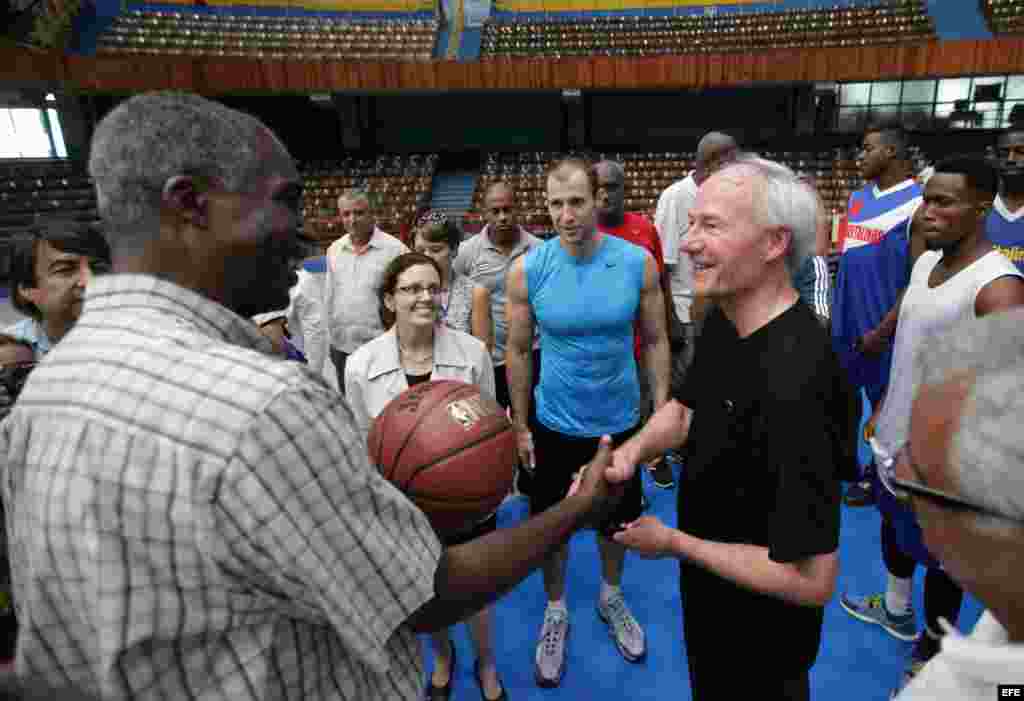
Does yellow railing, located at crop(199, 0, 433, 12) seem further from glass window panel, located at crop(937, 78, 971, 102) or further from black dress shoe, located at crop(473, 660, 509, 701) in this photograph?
black dress shoe, located at crop(473, 660, 509, 701)

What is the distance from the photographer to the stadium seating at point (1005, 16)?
15.5 metres

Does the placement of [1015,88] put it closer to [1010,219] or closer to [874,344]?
[1010,219]

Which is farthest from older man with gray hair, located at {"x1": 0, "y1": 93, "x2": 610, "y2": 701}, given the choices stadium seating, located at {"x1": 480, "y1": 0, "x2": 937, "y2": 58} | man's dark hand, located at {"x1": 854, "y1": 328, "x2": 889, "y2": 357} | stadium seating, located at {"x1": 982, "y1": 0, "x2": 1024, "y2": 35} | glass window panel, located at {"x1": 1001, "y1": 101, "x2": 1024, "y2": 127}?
stadium seating, located at {"x1": 982, "y1": 0, "x2": 1024, "y2": 35}

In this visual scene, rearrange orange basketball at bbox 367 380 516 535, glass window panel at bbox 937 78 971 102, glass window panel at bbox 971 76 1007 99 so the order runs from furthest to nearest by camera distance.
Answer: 1. glass window panel at bbox 937 78 971 102
2. glass window panel at bbox 971 76 1007 99
3. orange basketball at bbox 367 380 516 535

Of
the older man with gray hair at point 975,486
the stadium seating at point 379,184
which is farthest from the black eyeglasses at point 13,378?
the stadium seating at point 379,184

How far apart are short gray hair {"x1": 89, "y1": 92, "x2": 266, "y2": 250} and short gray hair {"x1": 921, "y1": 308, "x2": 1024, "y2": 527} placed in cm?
106

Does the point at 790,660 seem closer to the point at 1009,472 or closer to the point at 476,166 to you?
the point at 1009,472

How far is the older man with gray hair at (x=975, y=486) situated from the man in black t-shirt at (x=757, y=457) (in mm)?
565

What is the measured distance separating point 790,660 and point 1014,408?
1.21 metres

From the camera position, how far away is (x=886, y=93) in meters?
16.3

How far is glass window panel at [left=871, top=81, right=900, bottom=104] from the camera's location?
16.2 m

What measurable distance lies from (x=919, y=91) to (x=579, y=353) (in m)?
18.0

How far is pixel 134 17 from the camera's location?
1750cm

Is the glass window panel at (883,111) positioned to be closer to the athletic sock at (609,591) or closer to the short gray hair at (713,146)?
the short gray hair at (713,146)
